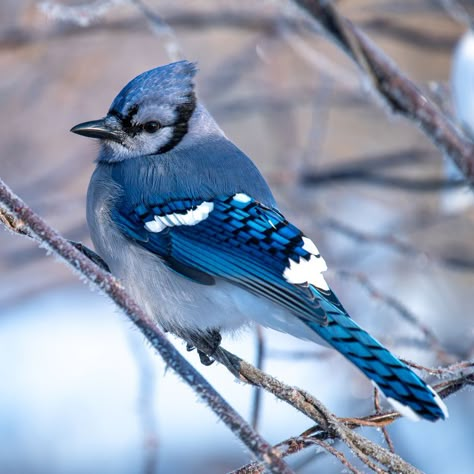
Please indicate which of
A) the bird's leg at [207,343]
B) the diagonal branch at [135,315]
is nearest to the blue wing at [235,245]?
the bird's leg at [207,343]

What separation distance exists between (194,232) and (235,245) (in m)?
0.10

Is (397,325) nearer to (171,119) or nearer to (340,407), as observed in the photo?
(340,407)

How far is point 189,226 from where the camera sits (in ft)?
5.51

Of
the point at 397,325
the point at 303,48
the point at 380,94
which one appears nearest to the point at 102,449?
the point at 397,325

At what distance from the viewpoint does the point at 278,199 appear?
3648mm

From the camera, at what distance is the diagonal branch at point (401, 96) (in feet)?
5.00

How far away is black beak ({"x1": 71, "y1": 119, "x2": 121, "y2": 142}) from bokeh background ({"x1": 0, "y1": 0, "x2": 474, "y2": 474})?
19cm

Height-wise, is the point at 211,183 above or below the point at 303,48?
below

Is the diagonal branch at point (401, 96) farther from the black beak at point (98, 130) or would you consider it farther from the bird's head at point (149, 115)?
the black beak at point (98, 130)

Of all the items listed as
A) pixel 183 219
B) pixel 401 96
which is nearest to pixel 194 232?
pixel 183 219

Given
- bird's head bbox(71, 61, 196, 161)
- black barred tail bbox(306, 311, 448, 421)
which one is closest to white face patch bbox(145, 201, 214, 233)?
bird's head bbox(71, 61, 196, 161)

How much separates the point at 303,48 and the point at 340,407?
124cm

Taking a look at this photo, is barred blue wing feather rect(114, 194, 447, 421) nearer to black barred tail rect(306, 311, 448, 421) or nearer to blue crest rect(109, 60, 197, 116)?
black barred tail rect(306, 311, 448, 421)

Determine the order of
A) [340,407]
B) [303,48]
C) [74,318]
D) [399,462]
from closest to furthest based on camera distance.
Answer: [399,462] → [303,48] → [340,407] → [74,318]
